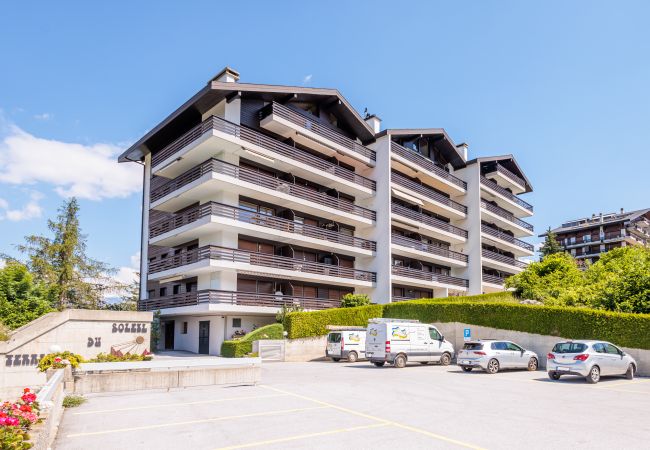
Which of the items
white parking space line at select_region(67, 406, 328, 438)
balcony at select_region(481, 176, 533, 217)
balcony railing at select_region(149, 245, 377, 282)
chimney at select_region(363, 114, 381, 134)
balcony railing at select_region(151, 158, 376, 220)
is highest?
chimney at select_region(363, 114, 381, 134)

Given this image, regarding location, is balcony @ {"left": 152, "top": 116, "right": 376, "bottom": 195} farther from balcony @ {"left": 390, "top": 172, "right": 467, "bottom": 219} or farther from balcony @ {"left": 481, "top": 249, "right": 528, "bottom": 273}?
balcony @ {"left": 481, "top": 249, "right": 528, "bottom": 273}

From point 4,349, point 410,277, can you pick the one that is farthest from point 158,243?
point 410,277

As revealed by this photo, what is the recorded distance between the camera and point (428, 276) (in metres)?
45.4

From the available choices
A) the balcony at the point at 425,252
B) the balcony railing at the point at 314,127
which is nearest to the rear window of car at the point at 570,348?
the balcony at the point at 425,252

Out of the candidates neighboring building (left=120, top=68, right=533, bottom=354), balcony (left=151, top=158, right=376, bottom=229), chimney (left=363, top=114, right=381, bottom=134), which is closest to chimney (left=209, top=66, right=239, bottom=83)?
neighboring building (left=120, top=68, right=533, bottom=354)

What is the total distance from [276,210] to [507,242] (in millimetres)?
32086

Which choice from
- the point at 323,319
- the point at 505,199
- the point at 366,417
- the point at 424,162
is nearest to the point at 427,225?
the point at 424,162

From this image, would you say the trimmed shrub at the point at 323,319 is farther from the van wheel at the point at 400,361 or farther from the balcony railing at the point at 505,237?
the balcony railing at the point at 505,237

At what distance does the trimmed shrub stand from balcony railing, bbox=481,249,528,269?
22884 millimetres

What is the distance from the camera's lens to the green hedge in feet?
94.0

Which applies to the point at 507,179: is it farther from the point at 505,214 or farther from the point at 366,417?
the point at 366,417

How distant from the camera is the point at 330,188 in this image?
1583 inches

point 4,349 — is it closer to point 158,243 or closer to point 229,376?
point 229,376

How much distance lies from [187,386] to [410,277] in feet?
95.0
